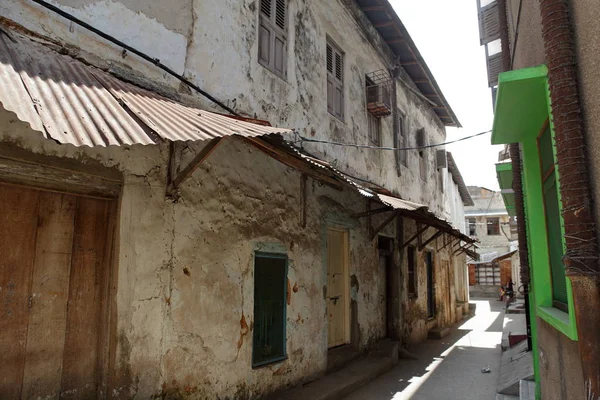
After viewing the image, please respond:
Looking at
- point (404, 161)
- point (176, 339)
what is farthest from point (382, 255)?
point (176, 339)

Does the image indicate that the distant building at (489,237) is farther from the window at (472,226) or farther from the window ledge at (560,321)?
the window ledge at (560,321)

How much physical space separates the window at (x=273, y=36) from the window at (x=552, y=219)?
381cm

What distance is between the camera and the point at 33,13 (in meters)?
3.53

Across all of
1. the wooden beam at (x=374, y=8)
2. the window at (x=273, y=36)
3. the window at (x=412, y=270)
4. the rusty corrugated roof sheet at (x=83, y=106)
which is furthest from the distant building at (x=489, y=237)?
the rusty corrugated roof sheet at (x=83, y=106)

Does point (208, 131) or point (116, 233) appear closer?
point (208, 131)

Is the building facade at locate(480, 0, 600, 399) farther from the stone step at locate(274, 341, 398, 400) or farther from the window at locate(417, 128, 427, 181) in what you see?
the window at locate(417, 128, 427, 181)

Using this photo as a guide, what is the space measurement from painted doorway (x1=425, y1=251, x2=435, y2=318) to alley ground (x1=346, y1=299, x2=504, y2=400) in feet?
3.61

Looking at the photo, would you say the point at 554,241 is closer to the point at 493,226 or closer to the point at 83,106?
the point at 83,106

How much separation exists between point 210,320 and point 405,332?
276 inches

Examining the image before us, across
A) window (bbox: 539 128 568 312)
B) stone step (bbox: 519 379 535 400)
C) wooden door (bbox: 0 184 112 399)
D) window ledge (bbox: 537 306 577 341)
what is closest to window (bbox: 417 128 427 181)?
stone step (bbox: 519 379 535 400)

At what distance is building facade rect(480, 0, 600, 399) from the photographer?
2.21 meters

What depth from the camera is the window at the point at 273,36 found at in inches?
245

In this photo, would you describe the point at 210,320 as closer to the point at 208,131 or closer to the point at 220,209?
the point at 220,209

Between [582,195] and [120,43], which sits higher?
[120,43]
